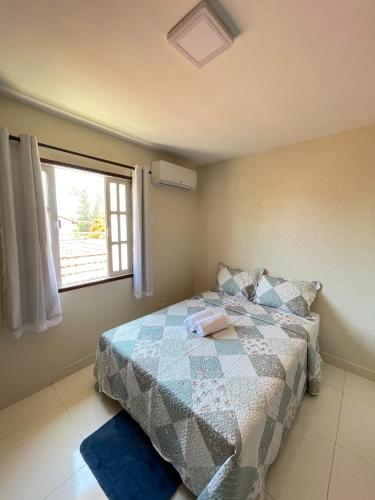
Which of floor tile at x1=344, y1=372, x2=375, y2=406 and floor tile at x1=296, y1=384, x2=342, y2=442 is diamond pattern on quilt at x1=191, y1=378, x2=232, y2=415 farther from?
floor tile at x1=344, y1=372, x2=375, y2=406

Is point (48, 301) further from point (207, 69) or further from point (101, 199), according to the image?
point (207, 69)

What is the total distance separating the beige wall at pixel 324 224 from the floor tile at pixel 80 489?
7.34ft

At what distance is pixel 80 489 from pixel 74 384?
0.85 meters

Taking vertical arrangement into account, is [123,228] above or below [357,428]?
above

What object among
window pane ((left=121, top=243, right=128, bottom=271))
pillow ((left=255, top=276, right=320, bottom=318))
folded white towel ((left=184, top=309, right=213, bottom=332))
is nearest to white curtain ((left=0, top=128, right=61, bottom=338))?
window pane ((left=121, top=243, right=128, bottom=271))

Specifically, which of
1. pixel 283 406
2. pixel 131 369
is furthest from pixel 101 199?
pixel 283 406

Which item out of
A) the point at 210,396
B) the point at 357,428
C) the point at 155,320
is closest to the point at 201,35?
the point at 210,396

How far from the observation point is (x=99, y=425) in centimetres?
146

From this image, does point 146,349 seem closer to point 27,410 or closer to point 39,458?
point 39,458

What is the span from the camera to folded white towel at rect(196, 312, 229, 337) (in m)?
1.62

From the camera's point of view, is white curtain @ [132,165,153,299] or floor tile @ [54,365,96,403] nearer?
floor tile @ [54,365,96,403]

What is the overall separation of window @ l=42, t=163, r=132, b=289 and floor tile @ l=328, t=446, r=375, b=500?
7.26 feet

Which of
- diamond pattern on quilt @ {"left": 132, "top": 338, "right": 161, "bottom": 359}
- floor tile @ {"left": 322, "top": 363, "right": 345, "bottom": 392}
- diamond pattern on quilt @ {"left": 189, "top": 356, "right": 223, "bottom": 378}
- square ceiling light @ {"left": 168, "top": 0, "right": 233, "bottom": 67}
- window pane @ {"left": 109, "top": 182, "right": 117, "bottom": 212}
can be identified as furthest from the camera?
window pane @ {"left": 109, "top": 182, "right": 117, "bottom": 212}

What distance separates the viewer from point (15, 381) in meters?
1.65
